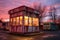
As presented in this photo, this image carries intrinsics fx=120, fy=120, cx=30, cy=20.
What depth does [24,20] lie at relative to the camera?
2072 cm

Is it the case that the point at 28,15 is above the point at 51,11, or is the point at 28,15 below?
below

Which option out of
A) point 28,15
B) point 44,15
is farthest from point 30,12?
point 44,15

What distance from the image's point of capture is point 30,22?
2239cm

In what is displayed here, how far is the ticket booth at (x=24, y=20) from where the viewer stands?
813 inches

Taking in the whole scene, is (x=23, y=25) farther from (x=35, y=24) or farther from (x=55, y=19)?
(x=55, y=19)

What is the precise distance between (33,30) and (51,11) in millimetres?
34951

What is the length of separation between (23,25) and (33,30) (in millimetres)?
3250

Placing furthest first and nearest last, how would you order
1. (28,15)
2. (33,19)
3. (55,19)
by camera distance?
1. (55,19)
2. (33,19)
3. (28,15)

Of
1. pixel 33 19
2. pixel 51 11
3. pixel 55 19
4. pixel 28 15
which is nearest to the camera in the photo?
pixel 28 15

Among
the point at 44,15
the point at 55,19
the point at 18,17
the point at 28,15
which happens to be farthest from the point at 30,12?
the point at 55,19

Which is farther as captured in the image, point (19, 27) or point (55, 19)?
point (55, 19)

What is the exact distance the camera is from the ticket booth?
20.6 metres

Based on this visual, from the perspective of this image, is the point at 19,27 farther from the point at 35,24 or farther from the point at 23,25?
the point at 35,24

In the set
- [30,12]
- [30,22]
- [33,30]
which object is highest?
[30,12]
